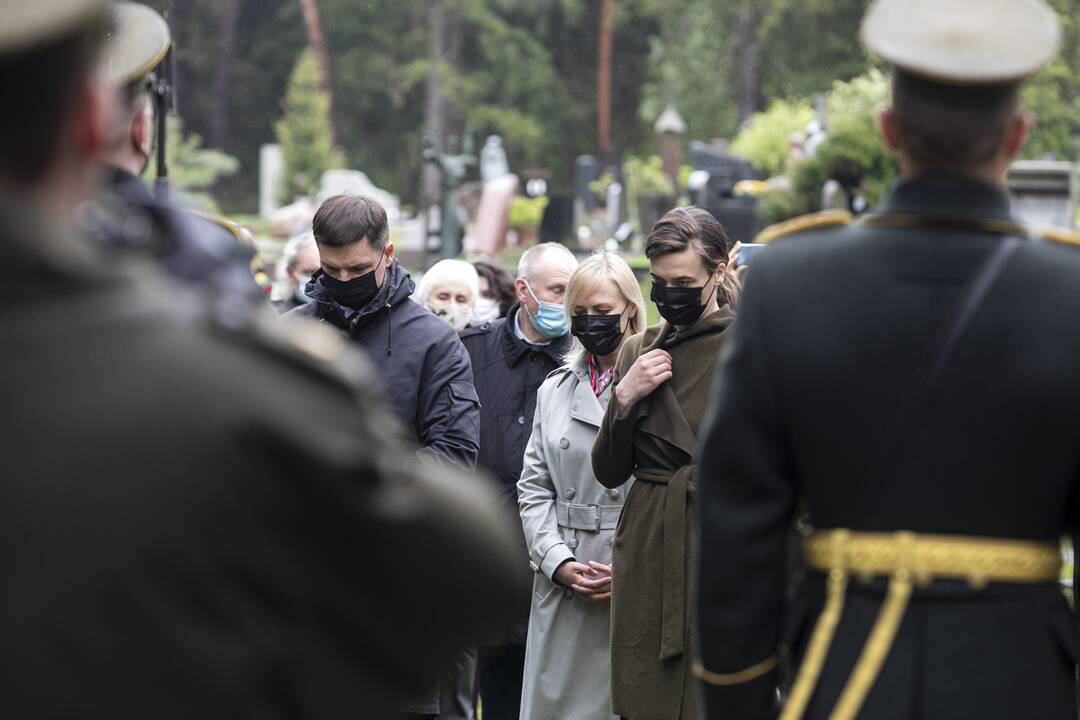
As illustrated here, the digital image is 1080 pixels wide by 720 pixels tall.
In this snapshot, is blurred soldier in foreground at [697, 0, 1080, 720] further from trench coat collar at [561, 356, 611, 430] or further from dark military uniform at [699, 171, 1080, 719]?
trench coat collar at [561, 356, 611, 430]

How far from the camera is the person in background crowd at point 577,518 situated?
528 cm

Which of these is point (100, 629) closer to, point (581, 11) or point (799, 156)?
point (799, 156)

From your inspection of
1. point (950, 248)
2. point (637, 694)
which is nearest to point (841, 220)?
point (950, 248)

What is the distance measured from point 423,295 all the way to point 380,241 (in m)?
2.10

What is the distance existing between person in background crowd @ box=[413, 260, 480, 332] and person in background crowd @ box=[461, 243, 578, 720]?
0.86 m

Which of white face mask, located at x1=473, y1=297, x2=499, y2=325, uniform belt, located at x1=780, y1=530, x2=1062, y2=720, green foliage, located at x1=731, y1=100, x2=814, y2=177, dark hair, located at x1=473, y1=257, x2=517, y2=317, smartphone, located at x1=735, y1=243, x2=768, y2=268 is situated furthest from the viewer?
green foliage, located at x1=731, y1=100, x2=814, y2=177

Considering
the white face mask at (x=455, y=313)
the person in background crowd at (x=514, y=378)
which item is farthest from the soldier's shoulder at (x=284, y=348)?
the white face mask at (x=455, y=313)

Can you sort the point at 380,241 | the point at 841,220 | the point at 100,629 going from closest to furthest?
1. the point at 100,629
2. the point at 841,220
3. the point at 380,241

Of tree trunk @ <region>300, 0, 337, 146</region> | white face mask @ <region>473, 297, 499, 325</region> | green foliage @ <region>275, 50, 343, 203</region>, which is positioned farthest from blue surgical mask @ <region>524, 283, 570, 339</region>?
tree trunk @ <region>300, 0, 337, 146</region>

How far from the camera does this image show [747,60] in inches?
2051

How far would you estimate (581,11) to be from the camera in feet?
192

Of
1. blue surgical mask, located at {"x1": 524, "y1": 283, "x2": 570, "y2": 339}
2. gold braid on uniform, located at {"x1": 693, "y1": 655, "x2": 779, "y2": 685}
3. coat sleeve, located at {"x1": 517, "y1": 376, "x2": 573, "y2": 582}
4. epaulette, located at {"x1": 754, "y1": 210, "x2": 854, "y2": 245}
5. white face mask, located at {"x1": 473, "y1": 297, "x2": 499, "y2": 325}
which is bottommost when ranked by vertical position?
white face mask, located at {"x1": 473, "y1": 297, "x2": 499, "y2": 325}

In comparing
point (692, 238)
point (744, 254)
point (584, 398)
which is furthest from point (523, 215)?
point (692, 238)

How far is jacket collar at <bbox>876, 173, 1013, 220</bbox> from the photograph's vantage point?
2830mm
